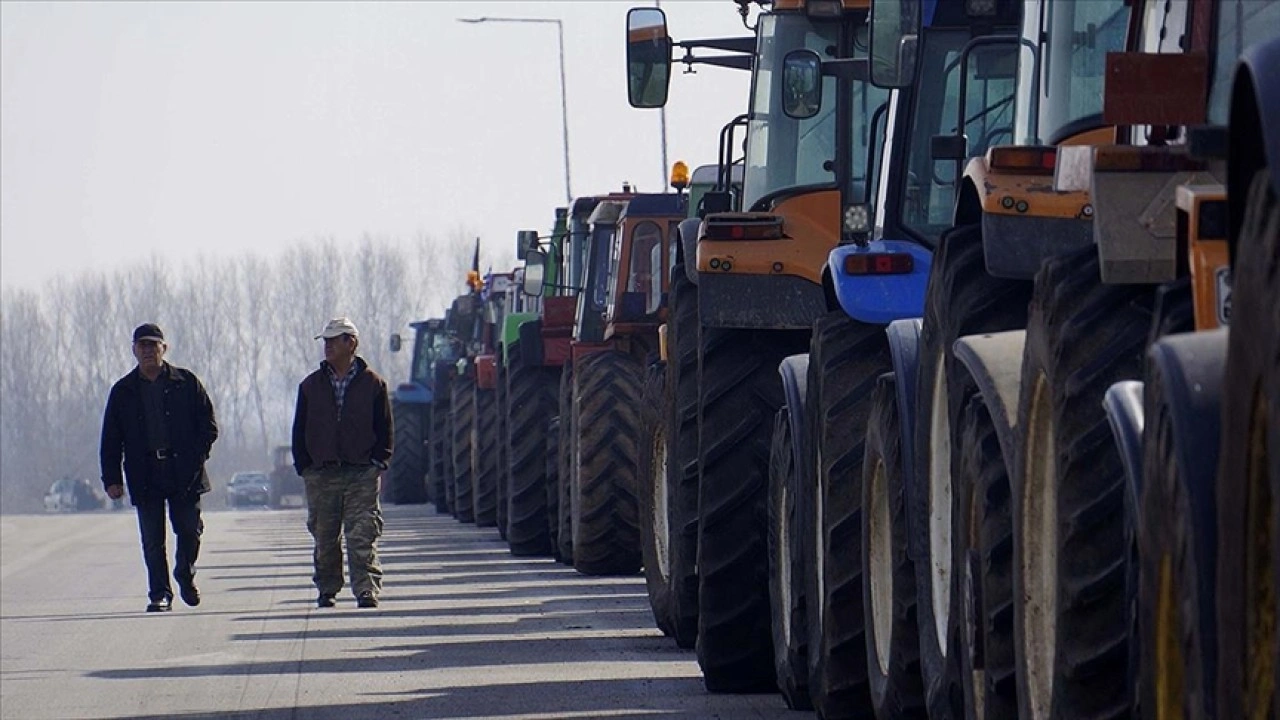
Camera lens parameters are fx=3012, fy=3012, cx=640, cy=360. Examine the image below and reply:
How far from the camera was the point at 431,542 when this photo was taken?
28.5 m

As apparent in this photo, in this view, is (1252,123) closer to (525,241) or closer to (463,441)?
(525,241)

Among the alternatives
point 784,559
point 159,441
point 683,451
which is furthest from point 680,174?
point 784,559

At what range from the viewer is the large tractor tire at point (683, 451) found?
39.6ft

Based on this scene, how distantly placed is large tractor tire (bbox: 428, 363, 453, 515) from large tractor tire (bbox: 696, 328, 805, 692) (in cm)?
2207

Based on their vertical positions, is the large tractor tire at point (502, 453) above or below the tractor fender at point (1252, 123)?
below

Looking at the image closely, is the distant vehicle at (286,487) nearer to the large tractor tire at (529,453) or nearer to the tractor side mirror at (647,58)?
the large tractor tire at (529,453)

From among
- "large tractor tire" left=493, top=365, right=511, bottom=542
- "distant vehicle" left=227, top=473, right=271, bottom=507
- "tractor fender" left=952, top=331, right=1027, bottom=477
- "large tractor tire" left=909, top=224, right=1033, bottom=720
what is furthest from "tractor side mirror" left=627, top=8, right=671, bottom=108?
"distant vehicle" left=227, top=473, right=271, bottom=507

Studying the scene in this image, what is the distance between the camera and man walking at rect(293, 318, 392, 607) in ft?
58.3

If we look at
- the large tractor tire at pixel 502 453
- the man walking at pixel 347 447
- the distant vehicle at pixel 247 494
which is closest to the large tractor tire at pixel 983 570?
the man walking at pixel 347 447

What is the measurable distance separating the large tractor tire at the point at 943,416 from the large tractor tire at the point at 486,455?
1811 cm

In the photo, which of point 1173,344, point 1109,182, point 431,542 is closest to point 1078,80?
point 1109,182

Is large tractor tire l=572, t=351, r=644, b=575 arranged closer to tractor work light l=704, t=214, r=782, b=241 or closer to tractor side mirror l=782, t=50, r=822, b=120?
tractor work light l=704, t=214, r=782, b=241

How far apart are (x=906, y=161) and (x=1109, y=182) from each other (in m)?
4.20

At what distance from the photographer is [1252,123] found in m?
4.50
